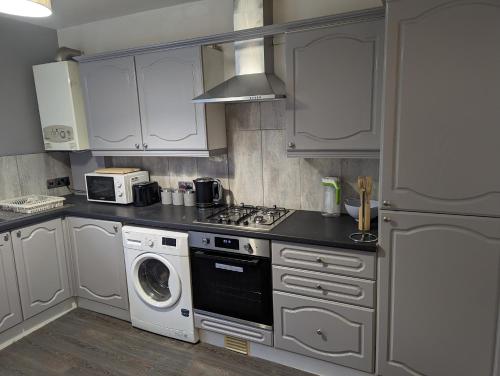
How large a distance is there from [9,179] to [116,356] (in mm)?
1710

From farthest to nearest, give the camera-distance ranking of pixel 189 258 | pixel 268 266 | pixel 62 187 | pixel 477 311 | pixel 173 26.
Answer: pixel 62 187 → pixel 173 26 → pixel 189 258 → pixel 268 266 → pixel 477 311

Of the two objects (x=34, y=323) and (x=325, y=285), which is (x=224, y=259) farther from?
(x=34, y=323)

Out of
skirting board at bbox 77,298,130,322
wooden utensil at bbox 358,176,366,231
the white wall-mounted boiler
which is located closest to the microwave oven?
the white wall-mounted boiler

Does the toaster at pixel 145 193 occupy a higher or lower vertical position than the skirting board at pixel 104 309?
higher

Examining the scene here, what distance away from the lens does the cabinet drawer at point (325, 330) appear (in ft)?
6.40

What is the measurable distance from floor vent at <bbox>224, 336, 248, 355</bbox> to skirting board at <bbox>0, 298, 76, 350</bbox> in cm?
147

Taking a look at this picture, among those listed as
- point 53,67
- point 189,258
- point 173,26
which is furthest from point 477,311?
point 53,67

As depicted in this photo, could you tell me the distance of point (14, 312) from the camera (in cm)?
255

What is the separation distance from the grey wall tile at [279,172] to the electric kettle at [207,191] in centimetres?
36

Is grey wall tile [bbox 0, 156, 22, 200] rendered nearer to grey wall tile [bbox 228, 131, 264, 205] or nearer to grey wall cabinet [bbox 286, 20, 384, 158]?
grey wall tile [bbox 228, 131, 264, 205]

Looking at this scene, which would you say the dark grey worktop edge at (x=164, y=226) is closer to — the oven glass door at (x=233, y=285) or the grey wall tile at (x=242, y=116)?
the oven glass door at (x=233, y=285)

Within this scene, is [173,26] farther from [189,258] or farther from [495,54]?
[495,54]

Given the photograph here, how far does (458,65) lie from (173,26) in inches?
82.3

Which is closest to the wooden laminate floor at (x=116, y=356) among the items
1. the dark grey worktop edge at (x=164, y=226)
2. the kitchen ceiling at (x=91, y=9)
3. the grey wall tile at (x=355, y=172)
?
the dark grey worktop edge at (x=164, y=226)
